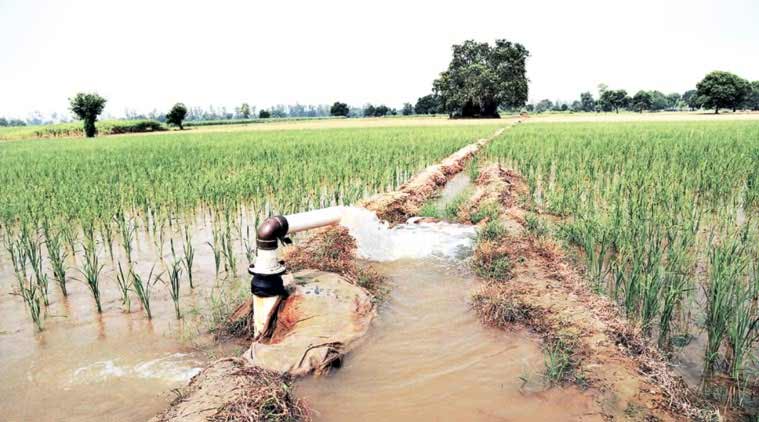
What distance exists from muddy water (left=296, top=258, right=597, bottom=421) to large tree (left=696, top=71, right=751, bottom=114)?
216 feet

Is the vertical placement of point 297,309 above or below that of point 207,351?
above

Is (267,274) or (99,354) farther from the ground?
(267,274)

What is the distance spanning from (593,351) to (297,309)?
1.80m

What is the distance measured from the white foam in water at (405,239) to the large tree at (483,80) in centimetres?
4234

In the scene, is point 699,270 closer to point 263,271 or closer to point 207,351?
point 263,271

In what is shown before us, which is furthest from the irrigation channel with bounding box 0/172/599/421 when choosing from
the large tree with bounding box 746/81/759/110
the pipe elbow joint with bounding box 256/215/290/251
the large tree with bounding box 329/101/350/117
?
the large tree with bounding box 746/81/759/110

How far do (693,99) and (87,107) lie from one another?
320ft

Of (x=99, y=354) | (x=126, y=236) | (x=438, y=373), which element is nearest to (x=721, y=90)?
(x=438, y=373)

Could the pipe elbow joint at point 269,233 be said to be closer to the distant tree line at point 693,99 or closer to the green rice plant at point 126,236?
the green rice plant at point 126,236

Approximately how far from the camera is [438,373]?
8.39 feet

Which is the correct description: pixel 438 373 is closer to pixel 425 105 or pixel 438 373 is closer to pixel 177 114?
pixel 177 114

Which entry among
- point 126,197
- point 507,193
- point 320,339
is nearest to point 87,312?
point 320,339

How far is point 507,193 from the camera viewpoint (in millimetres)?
7004

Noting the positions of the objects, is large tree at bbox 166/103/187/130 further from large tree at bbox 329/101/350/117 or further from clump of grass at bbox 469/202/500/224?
clump of grass at bbox 469/202/500/224
